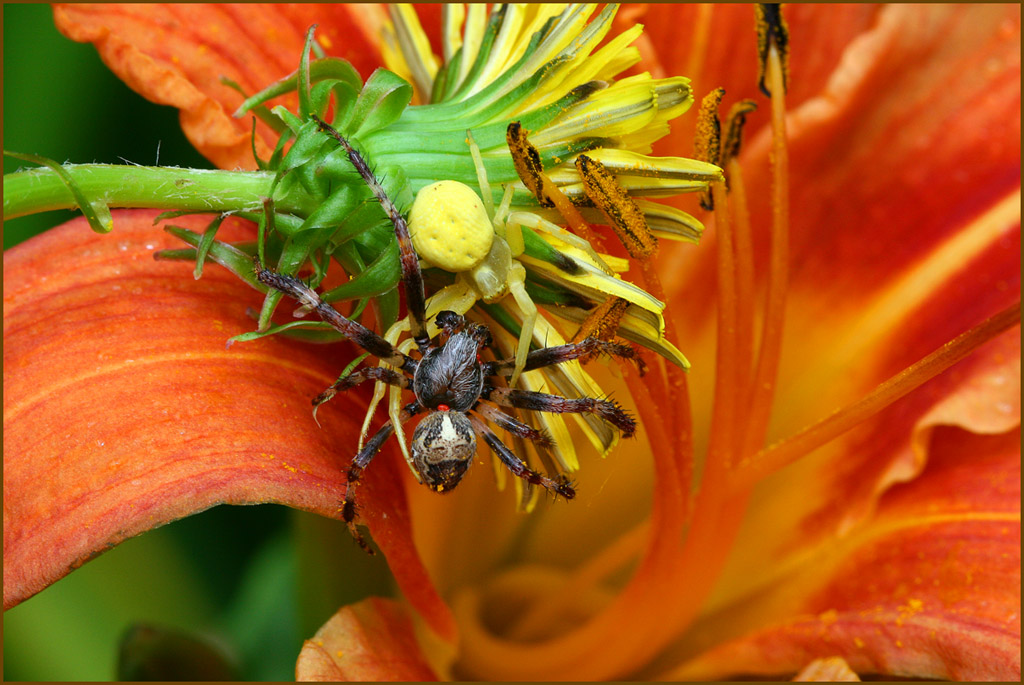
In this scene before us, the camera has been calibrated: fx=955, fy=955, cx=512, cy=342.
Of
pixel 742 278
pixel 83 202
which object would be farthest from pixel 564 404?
pixel 83 202

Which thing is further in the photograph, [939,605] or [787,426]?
[787,426]

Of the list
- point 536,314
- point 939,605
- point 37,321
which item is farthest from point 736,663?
point 37,321

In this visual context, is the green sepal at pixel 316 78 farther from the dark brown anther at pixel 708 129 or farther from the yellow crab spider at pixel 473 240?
the dark brown anther at pixel 708 129

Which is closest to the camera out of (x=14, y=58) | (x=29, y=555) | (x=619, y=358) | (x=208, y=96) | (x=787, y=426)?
(x=29, y=555)

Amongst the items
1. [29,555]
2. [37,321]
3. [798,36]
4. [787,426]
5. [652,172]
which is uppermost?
[798,36]

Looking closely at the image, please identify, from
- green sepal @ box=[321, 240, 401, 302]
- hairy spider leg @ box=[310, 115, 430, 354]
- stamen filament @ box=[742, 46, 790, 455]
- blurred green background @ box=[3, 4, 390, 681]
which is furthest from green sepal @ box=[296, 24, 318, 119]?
stamen filament @ box=[742, 46, 790, 455]

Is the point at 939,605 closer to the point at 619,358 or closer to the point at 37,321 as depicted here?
the point at 619,358

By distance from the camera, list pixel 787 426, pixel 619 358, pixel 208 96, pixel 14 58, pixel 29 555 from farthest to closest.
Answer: pixel 787 426 → pixel 14 58 → pixel 208 96 → pixel 619 358 → pixel 29 555
